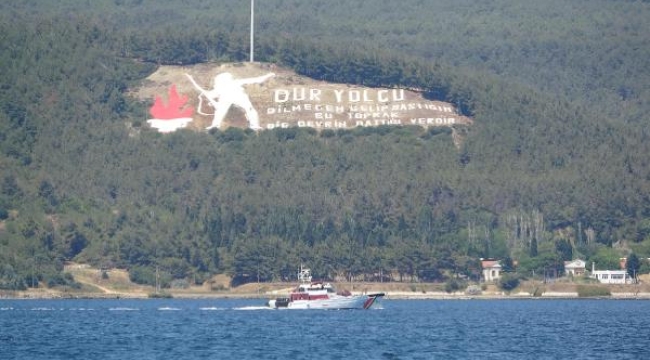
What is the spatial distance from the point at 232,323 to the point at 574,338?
34128 millimetres

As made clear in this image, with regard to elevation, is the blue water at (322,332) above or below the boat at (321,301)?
below

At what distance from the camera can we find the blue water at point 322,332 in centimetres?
10869

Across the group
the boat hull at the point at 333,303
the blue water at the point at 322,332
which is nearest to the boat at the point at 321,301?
the boat hull at the point at 333,303

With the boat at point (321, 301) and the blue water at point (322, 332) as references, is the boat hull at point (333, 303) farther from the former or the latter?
the blue water at point (322, 332)

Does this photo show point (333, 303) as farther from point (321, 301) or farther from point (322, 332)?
point (322, 332)

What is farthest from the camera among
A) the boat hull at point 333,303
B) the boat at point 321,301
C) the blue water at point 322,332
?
the boat at point 321,301

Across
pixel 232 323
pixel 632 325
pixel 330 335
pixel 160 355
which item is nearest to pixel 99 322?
pixel 232 323

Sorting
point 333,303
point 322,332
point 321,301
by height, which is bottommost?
point 322,332

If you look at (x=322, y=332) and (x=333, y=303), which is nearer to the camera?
(x=322, y=332)

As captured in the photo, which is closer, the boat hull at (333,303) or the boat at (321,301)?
the boat hull at (333,303)

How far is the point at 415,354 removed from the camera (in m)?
107

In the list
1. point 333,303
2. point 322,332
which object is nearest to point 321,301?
point 333,303

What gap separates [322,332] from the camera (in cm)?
12900

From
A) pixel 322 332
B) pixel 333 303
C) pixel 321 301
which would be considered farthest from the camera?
pixel 321 301
